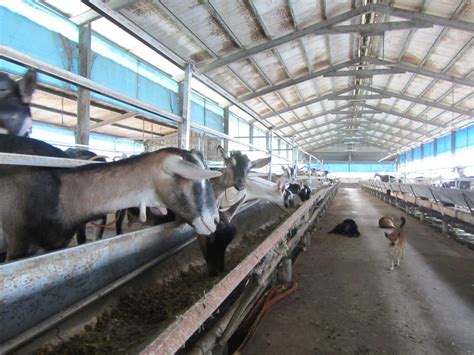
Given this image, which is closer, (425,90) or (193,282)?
(193,282)

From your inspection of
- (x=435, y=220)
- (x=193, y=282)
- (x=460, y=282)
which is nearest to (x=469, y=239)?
(x=435, y=220)

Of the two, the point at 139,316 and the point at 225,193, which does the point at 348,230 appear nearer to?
the point at 225,193

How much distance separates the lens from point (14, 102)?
86.5 inches

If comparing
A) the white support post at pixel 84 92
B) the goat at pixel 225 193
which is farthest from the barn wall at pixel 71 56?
the goat at pixel 225 193

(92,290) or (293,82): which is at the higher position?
(293,82)

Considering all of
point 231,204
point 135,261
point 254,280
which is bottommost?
point 254,280

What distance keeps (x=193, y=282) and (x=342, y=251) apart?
4132 mm

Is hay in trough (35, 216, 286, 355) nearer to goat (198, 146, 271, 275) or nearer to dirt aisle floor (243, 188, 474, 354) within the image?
goat (198, 146, 271, 275)

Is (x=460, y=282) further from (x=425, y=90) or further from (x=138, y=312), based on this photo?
(x=425, y=90)

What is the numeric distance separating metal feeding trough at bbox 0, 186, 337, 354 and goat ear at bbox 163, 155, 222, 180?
507 mm

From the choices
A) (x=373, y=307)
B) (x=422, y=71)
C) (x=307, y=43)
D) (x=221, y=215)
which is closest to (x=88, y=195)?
(x=221, y=215)

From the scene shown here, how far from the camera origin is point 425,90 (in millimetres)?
14977

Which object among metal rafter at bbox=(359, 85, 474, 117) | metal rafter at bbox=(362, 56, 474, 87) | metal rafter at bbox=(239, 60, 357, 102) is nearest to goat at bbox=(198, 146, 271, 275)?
metal rafter at bbox=(239, 60, 357, 102)

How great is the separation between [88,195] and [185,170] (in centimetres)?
60
